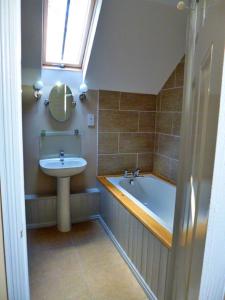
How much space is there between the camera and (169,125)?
9.62ft

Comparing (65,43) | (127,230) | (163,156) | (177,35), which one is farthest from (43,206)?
(177,35)

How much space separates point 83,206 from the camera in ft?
9.82

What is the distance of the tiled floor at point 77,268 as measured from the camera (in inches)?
71.1

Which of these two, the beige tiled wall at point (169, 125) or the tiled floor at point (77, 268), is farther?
the beige tiled wall at point (169, 125)

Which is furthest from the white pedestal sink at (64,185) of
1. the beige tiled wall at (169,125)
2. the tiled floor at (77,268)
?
the beige tiled wall at (169,125)

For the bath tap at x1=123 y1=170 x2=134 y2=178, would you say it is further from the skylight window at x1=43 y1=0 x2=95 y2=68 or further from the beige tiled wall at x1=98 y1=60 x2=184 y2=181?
the skylight window at x1=43 y1=0 x2=95 y2=68

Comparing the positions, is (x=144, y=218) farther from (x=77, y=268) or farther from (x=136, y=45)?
(x=136, y=45)

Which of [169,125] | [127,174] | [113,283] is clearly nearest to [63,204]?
[127,174]

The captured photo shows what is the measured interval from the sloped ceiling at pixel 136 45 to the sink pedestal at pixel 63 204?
4.16 feet

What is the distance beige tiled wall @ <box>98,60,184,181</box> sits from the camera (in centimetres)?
288

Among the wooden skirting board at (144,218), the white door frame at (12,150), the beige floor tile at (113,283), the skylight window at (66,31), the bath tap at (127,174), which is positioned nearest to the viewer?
the white door frame at (12,150)

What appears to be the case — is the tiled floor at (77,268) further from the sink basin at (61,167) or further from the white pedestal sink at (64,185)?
the sink basin at (61,167)

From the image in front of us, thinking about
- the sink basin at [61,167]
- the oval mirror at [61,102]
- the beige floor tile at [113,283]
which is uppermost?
the oval mirror at [61,102]

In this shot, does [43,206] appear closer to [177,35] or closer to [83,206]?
[83,206]
